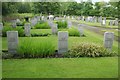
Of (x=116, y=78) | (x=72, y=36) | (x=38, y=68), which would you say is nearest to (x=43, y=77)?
(x=38, y=68)

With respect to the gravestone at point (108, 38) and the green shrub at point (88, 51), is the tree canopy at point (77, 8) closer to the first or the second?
the gravestone at point (108, 38)

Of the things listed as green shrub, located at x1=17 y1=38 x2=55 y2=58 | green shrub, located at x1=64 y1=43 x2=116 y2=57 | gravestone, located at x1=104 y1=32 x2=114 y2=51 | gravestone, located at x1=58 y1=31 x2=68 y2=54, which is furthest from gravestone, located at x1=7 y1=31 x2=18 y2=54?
gravestone, located at x1=104 y1=32 x2=114 y2=51

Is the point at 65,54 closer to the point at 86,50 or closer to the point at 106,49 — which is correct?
the point at 86,50

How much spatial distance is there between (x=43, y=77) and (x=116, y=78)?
2.22m

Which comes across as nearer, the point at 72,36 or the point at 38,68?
the point at 38,68

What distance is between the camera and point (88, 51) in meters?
12.6

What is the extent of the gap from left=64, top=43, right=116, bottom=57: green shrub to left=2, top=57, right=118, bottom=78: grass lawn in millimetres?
578

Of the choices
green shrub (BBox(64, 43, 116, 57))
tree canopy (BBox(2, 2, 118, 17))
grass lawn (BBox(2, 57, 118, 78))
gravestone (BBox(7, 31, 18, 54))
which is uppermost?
tree canopy (BBox(2, 2, 118, 17))

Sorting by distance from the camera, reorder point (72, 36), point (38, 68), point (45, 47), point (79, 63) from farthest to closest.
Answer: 1. point (72, 36)
2. point (45, 47)
3. point (79, 63)
4. point (38, 68)

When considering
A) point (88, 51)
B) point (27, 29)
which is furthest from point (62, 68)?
point (27, 29)

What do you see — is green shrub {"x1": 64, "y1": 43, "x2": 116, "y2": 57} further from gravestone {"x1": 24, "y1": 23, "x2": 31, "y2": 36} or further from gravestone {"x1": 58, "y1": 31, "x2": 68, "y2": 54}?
gravestone {"x1": 24, "y1": 23, "x2": 31, "y2": 36}

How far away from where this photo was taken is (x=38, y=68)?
10141 millimetres

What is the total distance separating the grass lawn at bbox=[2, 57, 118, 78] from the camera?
9.12m

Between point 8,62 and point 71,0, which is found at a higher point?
point 71,0
